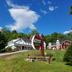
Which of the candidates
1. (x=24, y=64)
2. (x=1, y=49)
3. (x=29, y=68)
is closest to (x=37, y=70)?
(x=29, y=68)

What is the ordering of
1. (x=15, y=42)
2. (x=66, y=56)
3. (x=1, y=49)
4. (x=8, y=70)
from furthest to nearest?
(x=15, y=42)
(x=1, y=49)
(x=66, y=56)
(x=8, y=70)

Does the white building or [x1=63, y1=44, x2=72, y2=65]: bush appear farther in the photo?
the white building

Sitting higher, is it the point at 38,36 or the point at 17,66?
the point at 38,36

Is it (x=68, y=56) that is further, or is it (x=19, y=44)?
(x=19, y=44)

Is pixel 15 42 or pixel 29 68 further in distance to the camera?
pixel 15 42

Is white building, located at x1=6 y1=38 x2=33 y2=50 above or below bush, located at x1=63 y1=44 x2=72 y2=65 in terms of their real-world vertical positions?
above

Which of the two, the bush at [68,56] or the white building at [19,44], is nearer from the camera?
the bush at [68,56]

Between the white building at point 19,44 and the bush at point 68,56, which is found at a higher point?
the white building at point 19,44

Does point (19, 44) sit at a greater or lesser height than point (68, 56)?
greater

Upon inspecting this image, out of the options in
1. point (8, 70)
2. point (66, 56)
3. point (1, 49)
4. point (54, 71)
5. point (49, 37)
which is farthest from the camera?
point (49, 37)

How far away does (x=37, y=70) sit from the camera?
21453 mm

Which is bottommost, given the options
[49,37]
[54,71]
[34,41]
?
[54,71]

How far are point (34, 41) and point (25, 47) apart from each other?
230 ft

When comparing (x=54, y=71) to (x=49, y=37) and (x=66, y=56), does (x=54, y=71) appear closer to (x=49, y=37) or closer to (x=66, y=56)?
(x=66, y=56)
